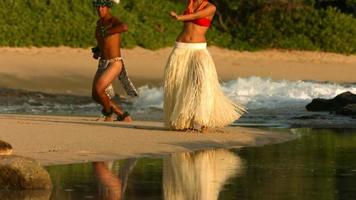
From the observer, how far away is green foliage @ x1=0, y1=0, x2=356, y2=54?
33594mm

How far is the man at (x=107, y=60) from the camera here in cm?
1712

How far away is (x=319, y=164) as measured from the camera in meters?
12.6

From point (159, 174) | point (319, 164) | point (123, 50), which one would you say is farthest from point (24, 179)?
point (123, 50)

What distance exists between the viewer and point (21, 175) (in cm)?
1021

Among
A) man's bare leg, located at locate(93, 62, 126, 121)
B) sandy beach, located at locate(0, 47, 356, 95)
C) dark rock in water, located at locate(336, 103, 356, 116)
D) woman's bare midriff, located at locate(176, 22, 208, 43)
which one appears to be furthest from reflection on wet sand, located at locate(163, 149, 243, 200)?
sandy beach, located at locate(0, 47, 356, 95)

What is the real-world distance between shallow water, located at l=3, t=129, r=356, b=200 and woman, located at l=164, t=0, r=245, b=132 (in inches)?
50.6

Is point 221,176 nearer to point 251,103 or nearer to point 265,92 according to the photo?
point 251,103

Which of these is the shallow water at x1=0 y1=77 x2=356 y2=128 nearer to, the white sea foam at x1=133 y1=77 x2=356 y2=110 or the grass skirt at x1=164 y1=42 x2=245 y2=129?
the white sea foam at x1=133 y1=77 x2=356 y2=110

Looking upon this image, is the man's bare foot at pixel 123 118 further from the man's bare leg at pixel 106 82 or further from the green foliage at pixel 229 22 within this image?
the green foliage at pixel 229 22

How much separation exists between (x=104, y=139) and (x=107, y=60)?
300 centimetres

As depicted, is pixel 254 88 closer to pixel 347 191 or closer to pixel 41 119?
pixel 41 119

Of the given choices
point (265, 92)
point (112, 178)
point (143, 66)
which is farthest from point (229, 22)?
point (112, 178)

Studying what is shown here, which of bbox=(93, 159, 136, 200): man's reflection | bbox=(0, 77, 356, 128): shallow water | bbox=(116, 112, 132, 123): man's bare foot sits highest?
bbox=(93, 159, 136, 200): man's reflection

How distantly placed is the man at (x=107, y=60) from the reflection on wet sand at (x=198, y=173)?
11.7 feet
